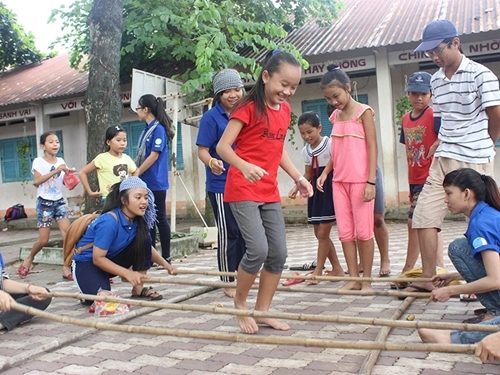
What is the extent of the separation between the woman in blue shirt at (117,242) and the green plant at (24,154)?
13.0 metres

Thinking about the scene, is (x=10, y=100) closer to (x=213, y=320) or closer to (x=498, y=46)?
(x=498, y=46)

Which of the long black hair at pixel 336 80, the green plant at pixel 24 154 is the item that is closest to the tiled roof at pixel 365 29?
the green plant at pixel 24 154

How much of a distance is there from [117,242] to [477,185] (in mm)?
2496

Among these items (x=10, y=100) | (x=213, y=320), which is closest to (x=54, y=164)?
(x=213, y=320)

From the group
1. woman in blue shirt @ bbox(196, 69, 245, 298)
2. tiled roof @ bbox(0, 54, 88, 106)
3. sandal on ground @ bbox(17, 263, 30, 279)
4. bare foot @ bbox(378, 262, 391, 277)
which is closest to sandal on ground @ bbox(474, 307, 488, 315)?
bare foot @ bbox(378, 262, 391, 277)

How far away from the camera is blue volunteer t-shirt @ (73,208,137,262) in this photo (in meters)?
4.04

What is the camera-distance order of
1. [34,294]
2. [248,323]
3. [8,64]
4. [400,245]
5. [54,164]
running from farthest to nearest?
1. [8,64]
2. [400,245]
3. [54,164]
4. [34,294]
5. [248,323]

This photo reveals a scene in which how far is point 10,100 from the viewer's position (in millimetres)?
14602

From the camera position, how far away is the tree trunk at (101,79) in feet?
23.2

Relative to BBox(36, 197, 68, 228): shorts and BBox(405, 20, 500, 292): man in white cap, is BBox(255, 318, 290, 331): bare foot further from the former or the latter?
BBox(36, 197, 68, 228): shorts

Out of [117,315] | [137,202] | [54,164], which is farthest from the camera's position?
[54,164]

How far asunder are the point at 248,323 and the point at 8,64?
18.5 m

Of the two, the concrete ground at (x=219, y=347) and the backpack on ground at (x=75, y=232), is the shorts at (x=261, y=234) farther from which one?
the backpack on ground at (x=75, y=232)

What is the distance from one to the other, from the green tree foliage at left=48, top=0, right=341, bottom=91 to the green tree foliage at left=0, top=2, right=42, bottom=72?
20.5 ft
